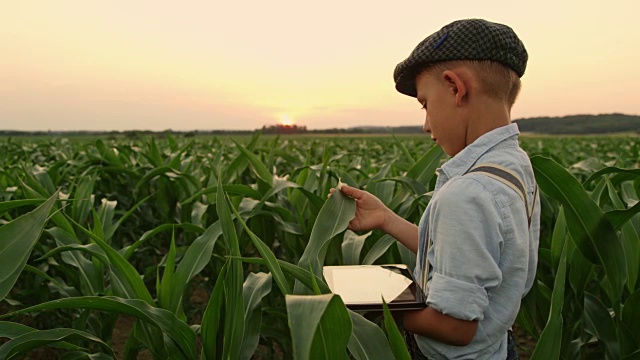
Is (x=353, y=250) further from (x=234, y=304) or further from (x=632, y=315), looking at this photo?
(x=632, y=315)

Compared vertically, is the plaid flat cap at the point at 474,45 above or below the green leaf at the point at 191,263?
above

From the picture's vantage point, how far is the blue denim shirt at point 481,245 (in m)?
1.03

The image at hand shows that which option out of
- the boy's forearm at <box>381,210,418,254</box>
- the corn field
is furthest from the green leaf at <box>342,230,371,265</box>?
the boy's forearm at <box>381,210,418,254</box>

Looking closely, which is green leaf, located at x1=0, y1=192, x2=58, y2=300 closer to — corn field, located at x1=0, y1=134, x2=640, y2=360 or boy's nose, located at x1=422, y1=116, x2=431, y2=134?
corn field, located at x1=0, y1=134, x2=640, y2=360

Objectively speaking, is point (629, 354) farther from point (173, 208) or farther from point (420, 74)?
point (173, 208)

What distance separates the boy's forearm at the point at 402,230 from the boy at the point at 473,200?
0.75 ft

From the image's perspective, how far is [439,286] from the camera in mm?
1038

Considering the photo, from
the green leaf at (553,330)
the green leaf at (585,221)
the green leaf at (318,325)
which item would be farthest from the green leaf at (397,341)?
the green leaf at (585,221)

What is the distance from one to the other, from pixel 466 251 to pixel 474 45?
0.44 m

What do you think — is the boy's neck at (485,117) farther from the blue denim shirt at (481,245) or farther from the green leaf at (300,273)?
the green leaf at (300,273)

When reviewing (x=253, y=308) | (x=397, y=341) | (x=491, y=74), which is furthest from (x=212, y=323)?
(x=491, y=74)

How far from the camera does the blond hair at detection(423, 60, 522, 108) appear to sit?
1.16 meters

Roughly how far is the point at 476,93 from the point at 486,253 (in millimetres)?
352

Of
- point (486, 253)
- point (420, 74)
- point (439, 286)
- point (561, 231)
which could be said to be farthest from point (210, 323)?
point (561, 231)
